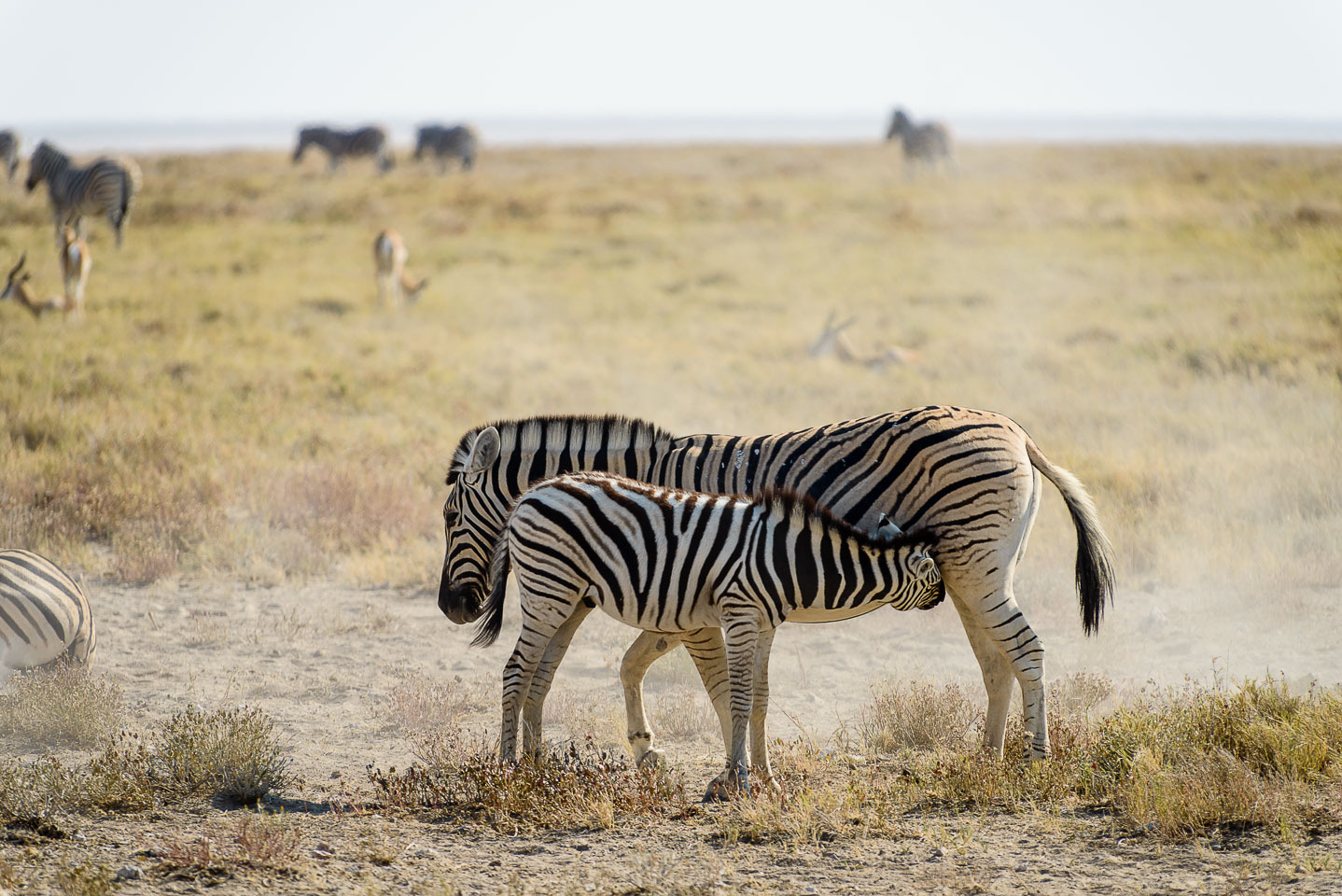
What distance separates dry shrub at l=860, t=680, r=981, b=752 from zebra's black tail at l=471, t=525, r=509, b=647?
2192 mm

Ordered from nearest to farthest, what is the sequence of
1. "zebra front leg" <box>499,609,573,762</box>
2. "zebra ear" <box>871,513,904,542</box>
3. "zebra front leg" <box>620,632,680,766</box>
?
1. "zebra ear" <box>871,513,904,542</box>
2. "zebra front leg" <box>499,609,573,762</box>
3. "zebra front leg" <box>620,632,680,766</box>

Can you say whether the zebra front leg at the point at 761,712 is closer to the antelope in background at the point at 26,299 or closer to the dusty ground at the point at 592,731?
the dusty ground at the point at 592,731

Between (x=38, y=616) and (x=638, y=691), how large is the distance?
3.61m

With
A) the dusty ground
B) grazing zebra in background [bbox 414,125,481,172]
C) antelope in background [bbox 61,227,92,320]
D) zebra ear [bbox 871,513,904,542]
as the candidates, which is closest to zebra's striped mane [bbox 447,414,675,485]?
zebra ear [bbox 871,513,904,542]

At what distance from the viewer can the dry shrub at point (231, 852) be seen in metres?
4.67

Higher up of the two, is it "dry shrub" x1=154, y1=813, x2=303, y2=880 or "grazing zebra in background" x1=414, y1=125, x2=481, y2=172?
"grazing zebra in background" x1=414, y1=125, x2=481, y2=172

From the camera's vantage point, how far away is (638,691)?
19.8ft

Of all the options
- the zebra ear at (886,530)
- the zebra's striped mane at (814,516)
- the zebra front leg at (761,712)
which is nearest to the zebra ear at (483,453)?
the zebra's striped mane at (814,516)

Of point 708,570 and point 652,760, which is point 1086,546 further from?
point 652,760

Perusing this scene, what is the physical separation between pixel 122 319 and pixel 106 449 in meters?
7.58

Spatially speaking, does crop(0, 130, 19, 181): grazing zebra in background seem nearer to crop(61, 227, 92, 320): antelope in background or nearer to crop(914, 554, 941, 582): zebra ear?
crop(61, 227, 92, 320): antelope in background

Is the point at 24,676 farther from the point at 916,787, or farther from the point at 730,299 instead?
the point at 730,299

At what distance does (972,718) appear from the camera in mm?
6547

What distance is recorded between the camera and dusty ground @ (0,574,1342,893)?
15.2 feet
